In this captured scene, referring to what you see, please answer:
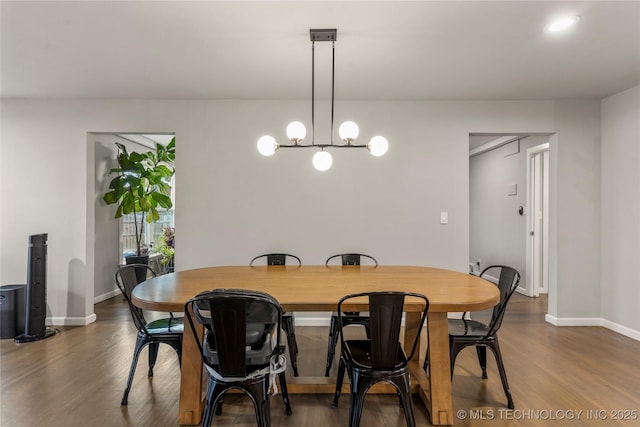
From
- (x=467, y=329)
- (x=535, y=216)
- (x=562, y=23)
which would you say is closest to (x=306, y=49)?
(x=562, y=23)

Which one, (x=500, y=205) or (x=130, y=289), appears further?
(x=500, y=205)

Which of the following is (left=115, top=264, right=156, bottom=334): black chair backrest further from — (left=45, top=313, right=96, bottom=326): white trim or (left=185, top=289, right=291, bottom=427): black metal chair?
(left=45, top=313, right=96, bottom=326): white trim

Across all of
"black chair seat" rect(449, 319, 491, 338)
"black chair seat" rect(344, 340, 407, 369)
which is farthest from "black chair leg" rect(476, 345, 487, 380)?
"black chair seat" rect(344, 340, 407, 369)

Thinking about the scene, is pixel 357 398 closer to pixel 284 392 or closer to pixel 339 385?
→ pixel 339 385

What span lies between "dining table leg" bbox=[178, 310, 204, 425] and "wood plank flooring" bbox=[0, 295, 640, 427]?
16 centimetres

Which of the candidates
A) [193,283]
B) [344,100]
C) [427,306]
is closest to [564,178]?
[344,100]

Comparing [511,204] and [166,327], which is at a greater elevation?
[511,204]

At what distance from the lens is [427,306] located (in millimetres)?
1733

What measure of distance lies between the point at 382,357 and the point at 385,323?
0.62 feet

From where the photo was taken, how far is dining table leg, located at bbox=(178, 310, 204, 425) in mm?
1987

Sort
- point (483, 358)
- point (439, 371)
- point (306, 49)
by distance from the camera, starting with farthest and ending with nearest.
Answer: point (306, 49) → point (483, 358) → point (439, 371)

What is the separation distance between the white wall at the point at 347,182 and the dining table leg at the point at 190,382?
187cm

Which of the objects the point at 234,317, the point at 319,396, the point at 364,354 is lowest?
the point at 319,396

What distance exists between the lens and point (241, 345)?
1606 millimetres
